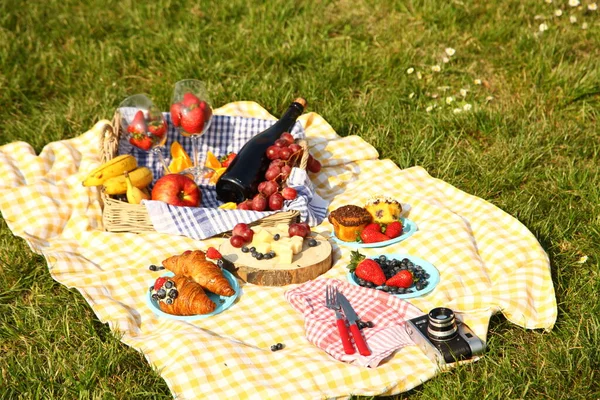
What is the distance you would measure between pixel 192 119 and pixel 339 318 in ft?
6.73

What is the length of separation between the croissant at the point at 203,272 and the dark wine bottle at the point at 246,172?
2.74ft

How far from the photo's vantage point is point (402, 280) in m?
3.89

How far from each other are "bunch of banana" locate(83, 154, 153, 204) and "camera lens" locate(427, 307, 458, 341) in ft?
6.97

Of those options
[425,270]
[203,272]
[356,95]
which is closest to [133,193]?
[203,272]

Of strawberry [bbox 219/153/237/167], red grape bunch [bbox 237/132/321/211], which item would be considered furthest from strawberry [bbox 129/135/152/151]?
red grape bunch [bbox 237/132/321/211]

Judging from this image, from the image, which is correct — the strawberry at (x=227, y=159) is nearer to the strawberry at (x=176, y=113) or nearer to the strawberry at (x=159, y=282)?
the strawberry at (x=176, y=113)

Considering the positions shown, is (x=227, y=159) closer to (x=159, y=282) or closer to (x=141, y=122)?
(x=141, y=122)

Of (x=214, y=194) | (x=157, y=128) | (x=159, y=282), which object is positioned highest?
(x=157, y=128)

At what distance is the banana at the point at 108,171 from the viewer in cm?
470

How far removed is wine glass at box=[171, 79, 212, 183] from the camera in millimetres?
5043

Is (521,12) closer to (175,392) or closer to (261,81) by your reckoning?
(261,81)

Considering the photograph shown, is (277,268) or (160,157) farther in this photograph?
(160,157)

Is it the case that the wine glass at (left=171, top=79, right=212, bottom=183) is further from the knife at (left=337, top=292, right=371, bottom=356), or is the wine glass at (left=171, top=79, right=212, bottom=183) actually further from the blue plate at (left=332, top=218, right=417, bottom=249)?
the knife at (left=337, top=292, right=371, bottom=356)

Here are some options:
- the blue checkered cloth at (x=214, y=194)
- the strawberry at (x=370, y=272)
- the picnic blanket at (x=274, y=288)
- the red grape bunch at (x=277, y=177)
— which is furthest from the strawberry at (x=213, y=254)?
the strawberry at (x=370, y=272)
